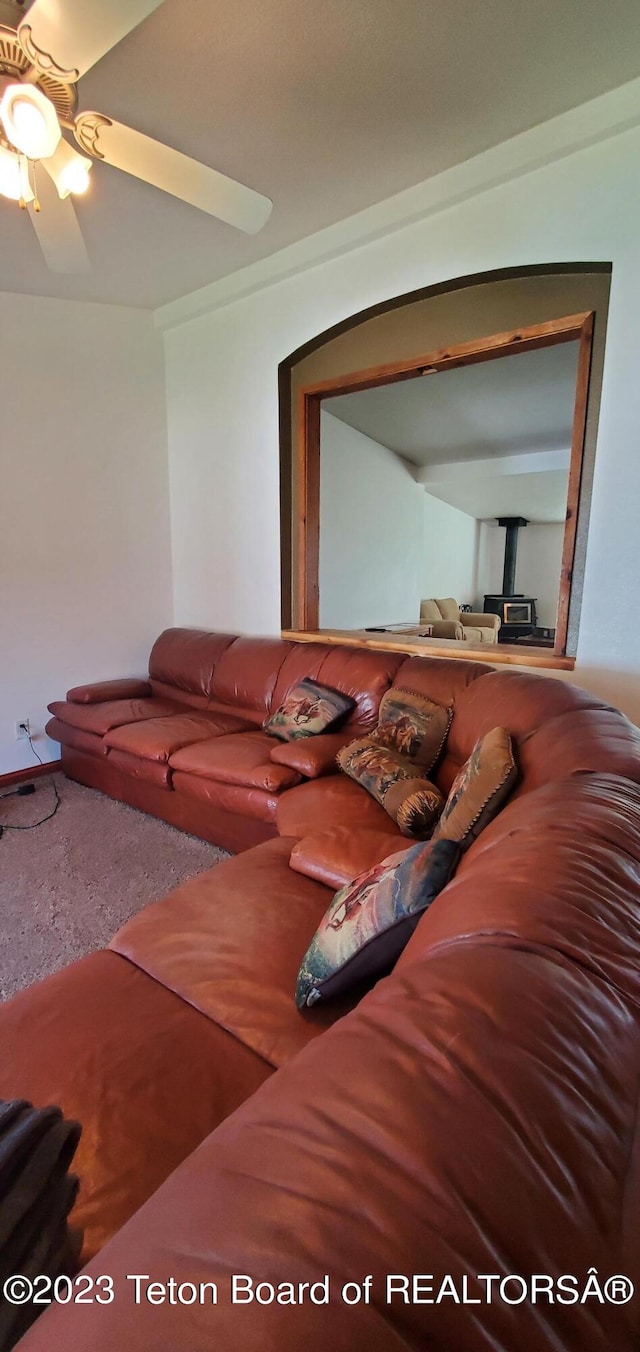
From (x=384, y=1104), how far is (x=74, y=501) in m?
3.88

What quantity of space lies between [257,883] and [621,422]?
7.20ft

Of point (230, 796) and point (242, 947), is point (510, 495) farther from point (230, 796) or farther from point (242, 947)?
point (242, 947)

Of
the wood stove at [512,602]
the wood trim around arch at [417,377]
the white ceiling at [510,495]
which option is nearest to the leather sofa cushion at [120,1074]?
the wood trim around arch at [417,377]

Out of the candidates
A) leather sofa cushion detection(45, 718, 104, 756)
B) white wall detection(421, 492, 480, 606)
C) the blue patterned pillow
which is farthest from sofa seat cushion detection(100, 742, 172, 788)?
white wall detection(421, 492, 480, 606)

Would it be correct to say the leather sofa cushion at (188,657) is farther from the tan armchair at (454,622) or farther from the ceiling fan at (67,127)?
the tan armchair at (454,622)

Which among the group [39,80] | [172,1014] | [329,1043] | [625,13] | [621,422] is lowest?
[172,1014]

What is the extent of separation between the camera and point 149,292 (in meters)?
3.52

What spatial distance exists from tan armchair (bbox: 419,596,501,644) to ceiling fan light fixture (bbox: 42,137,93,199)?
189 inches

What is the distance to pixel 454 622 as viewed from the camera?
650 cm

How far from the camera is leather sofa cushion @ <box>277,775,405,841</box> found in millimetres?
1913

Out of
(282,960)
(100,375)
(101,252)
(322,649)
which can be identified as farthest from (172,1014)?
(100,375)

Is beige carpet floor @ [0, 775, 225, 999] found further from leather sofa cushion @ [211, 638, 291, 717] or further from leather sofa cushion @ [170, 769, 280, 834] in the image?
leather sofa cushion @ [211, 638, 291, 717]

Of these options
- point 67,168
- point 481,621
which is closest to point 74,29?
point 67,168

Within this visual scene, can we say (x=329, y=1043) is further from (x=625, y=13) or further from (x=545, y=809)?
(x=625, y=13)
